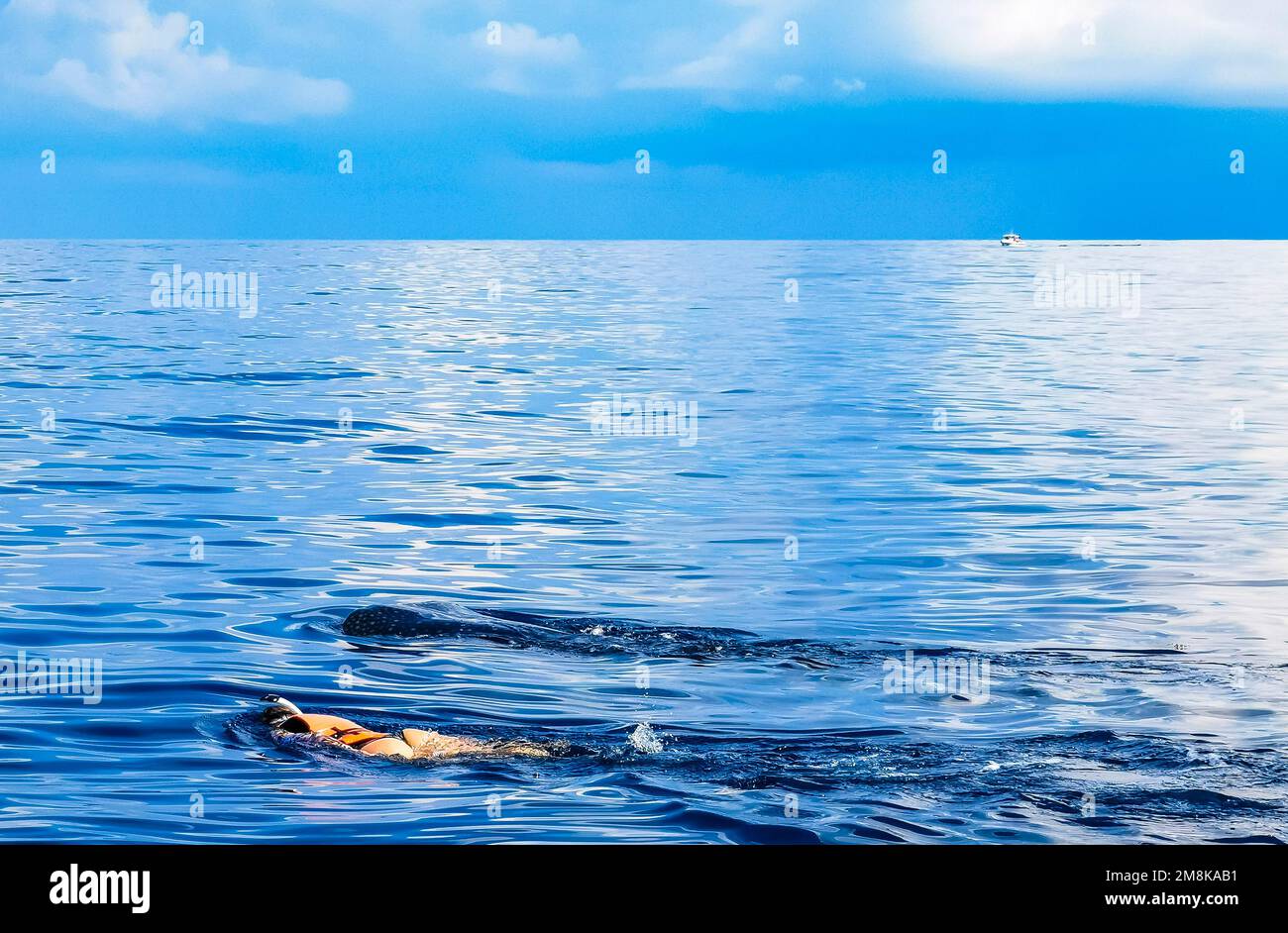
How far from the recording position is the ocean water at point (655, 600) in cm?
975

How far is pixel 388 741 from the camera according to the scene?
10523mm

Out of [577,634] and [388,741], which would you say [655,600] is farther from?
[388,741]

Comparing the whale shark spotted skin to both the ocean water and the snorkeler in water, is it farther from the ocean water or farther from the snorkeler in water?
the snorkeler in water

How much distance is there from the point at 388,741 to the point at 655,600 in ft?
19.0

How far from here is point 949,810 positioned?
375 inches

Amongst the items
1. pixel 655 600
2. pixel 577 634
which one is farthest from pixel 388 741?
pixel 655 600

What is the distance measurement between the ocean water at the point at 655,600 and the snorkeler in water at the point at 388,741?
0.17m

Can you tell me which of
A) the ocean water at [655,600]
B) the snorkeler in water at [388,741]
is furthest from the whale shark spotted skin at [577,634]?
the snorkeler in water at [388,741]

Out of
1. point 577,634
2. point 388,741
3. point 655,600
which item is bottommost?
point 388,741

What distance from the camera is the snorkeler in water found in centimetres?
1050

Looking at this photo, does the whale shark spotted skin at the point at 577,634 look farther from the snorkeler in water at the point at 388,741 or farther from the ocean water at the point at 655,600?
the snorkeler in water at the point at 388,741

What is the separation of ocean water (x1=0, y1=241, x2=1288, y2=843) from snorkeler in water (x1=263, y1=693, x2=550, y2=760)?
0.17 meters
